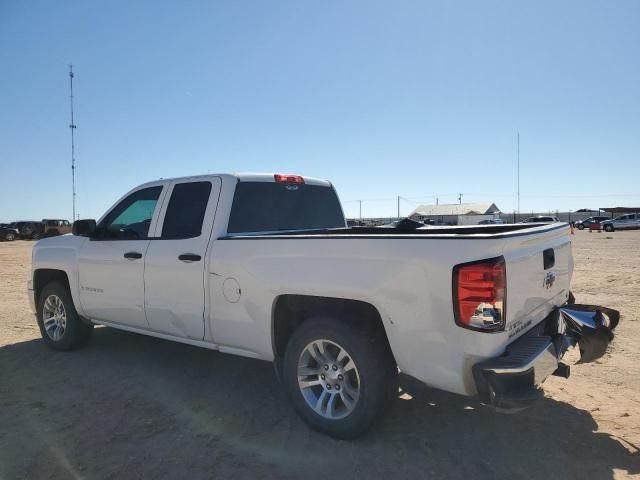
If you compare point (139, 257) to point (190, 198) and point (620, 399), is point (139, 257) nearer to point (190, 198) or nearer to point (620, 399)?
point (190, 198)

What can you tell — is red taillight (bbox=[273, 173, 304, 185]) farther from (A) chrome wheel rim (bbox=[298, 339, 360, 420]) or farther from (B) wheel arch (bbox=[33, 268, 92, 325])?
(B) wheel arch (bbox=[33, 268, 92, 325])

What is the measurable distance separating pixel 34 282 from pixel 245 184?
11.2 ft

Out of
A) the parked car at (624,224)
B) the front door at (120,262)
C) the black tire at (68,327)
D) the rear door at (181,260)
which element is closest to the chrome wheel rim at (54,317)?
the black tire at (68,327)

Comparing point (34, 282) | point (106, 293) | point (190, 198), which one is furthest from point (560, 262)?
point (34, 282)

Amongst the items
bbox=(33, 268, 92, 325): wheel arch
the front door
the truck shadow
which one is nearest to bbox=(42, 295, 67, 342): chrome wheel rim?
bbox=(33, 268, 92, 325): wheel arch

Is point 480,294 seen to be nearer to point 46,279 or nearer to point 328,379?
point 328,379

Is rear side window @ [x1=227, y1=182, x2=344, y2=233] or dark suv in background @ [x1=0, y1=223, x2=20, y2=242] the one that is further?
dark suv in background @ [x1=0, y1=223, x2=20, y2=242]

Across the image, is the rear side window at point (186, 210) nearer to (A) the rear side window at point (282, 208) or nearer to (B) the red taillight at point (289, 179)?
(A) the rear side window at point (282, 208)

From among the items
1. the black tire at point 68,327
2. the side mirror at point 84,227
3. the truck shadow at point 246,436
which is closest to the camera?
the truck shadow at point 246,436

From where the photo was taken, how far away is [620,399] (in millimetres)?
3943

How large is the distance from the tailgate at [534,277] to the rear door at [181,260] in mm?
2382

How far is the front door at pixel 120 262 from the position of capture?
14.8ft

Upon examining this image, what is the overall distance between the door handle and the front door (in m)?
0.59

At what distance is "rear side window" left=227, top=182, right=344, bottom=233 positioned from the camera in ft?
13.9
